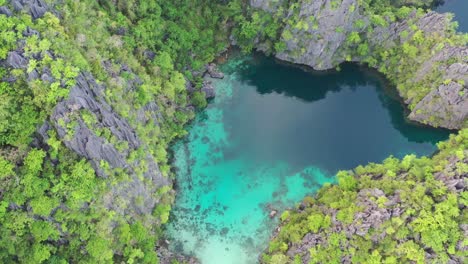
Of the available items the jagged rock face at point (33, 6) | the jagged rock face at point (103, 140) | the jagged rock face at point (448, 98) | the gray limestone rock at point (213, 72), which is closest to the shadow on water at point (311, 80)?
the jagged rock face at point (448, 98)

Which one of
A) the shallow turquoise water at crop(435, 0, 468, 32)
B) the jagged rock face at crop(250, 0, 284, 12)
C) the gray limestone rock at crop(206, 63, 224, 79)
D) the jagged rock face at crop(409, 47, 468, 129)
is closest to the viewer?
the jagged rock face at crop(409, 47, 468, 129)

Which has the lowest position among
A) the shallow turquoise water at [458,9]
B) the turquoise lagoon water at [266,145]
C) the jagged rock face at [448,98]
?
the turquoise lagoon water at [266,145]

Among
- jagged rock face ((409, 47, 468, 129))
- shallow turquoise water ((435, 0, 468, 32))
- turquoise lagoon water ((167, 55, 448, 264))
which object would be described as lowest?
turquoise lagoon water ((167, 55, 448, 264))

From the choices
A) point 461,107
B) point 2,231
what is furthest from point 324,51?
point 2,231

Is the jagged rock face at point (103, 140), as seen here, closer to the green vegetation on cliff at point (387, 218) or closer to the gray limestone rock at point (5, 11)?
the gray limestone rock at point (5, 11)

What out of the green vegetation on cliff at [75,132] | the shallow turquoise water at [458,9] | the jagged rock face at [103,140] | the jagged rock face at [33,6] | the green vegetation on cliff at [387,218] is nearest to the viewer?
the green vegetation on cliff at [75,132]

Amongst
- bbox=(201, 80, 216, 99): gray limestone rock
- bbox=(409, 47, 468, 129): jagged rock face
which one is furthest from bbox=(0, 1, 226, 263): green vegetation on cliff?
bbox=(409, 47, 468, 129): jagged rock face

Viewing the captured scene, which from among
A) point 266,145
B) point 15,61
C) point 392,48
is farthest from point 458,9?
point 15,61

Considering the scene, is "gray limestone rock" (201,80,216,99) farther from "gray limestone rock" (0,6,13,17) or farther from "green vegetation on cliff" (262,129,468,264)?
"gray limestone rock" (0,6,13,17)
